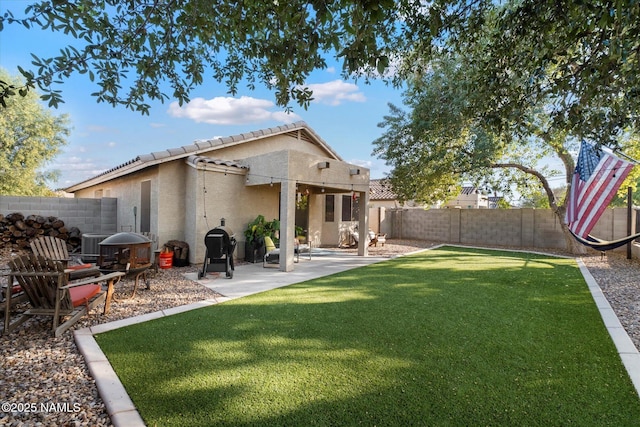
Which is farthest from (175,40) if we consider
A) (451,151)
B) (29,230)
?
(451,151)

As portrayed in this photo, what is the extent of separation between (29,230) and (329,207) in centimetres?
1247

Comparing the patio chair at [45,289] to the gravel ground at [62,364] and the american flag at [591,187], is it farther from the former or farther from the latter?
the american flag at [591,187]

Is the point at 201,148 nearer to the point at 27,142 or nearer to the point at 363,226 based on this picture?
the point at 363,226

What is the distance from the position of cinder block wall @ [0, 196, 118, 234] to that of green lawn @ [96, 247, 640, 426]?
1085cm

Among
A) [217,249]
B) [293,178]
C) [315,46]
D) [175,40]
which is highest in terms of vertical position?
[175,40]

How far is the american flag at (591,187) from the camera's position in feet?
24.1

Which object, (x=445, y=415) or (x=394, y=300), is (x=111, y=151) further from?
(x=445, y=415)

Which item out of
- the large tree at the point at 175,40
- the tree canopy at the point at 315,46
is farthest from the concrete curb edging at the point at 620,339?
the large tree at the point at 175,40

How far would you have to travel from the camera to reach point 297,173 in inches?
423

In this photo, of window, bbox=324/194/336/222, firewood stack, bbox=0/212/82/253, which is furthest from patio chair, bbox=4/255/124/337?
window, bbox=324/194/336/222

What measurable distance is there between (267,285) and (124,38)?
19.6ft

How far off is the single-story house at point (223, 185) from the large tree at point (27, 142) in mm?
12410

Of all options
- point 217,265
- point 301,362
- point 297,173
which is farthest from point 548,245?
point 301,362

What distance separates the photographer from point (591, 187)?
7832 mm
